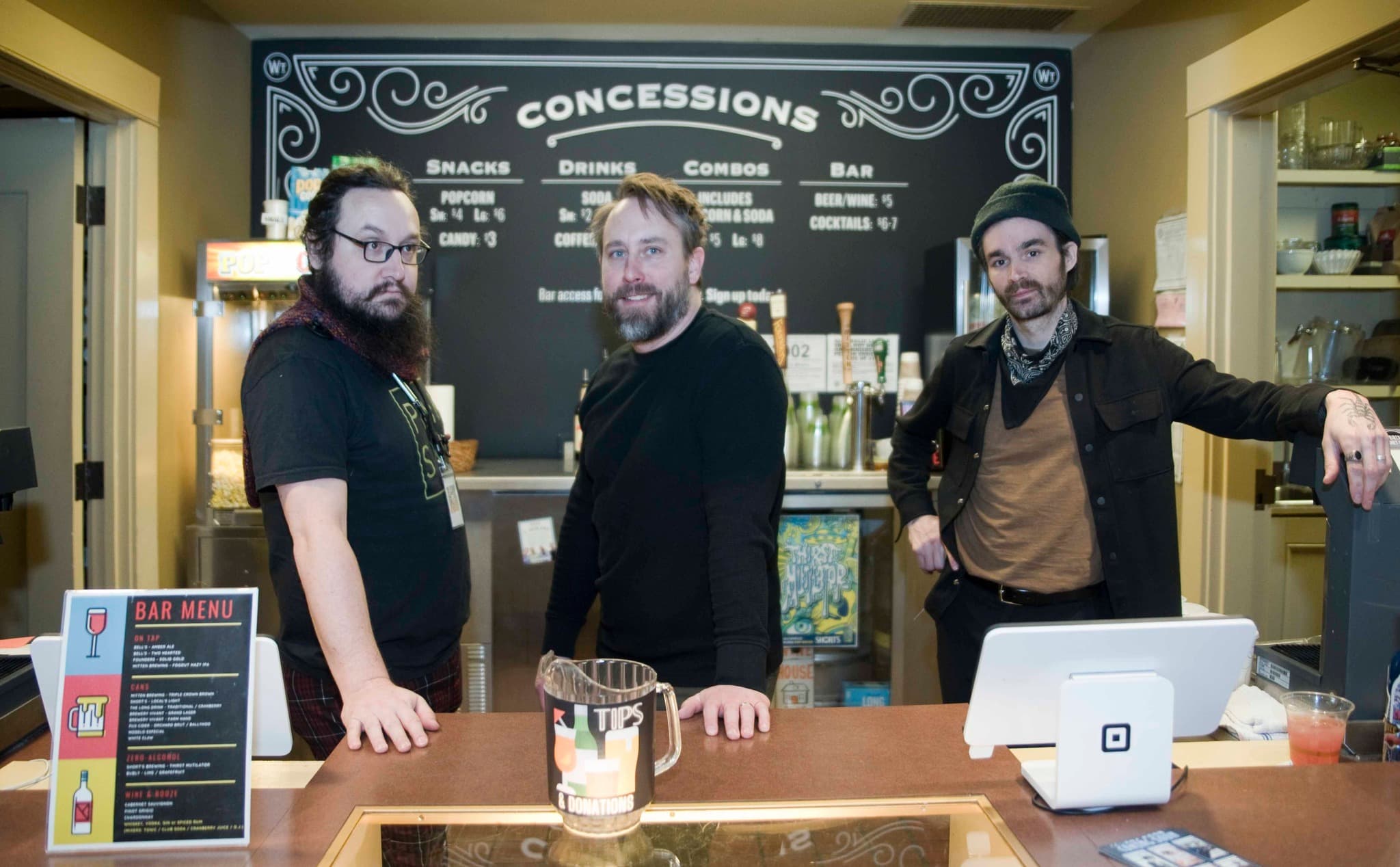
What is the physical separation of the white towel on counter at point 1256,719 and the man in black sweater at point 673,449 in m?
0.79

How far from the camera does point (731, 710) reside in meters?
1.47

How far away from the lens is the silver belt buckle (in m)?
2.15

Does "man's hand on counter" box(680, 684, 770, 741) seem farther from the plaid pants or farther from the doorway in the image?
the doorway

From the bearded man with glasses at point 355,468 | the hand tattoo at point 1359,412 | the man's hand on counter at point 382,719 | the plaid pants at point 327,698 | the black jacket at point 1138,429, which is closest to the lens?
the man's hand on counter at point 382,719

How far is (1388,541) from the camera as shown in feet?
5.08

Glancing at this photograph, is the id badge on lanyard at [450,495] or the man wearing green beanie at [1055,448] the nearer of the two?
the id badge on lanyard at [450,495]

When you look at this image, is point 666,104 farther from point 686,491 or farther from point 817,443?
point 686,491

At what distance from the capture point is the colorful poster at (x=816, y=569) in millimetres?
3490

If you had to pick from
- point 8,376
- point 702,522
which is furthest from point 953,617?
point 8,376

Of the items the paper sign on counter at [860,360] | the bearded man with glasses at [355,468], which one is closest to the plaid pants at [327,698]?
the bearded man with glasses at [355,468]

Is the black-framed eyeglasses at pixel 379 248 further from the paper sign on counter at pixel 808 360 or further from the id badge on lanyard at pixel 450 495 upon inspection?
the paper sign on counter at pixel 808 360

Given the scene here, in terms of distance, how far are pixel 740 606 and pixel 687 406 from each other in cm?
41

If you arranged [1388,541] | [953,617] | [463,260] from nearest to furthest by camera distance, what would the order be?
[1388,541] → [953,617] → [463,260]

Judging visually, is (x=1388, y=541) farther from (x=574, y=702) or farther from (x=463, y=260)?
(x=463, y=260)
